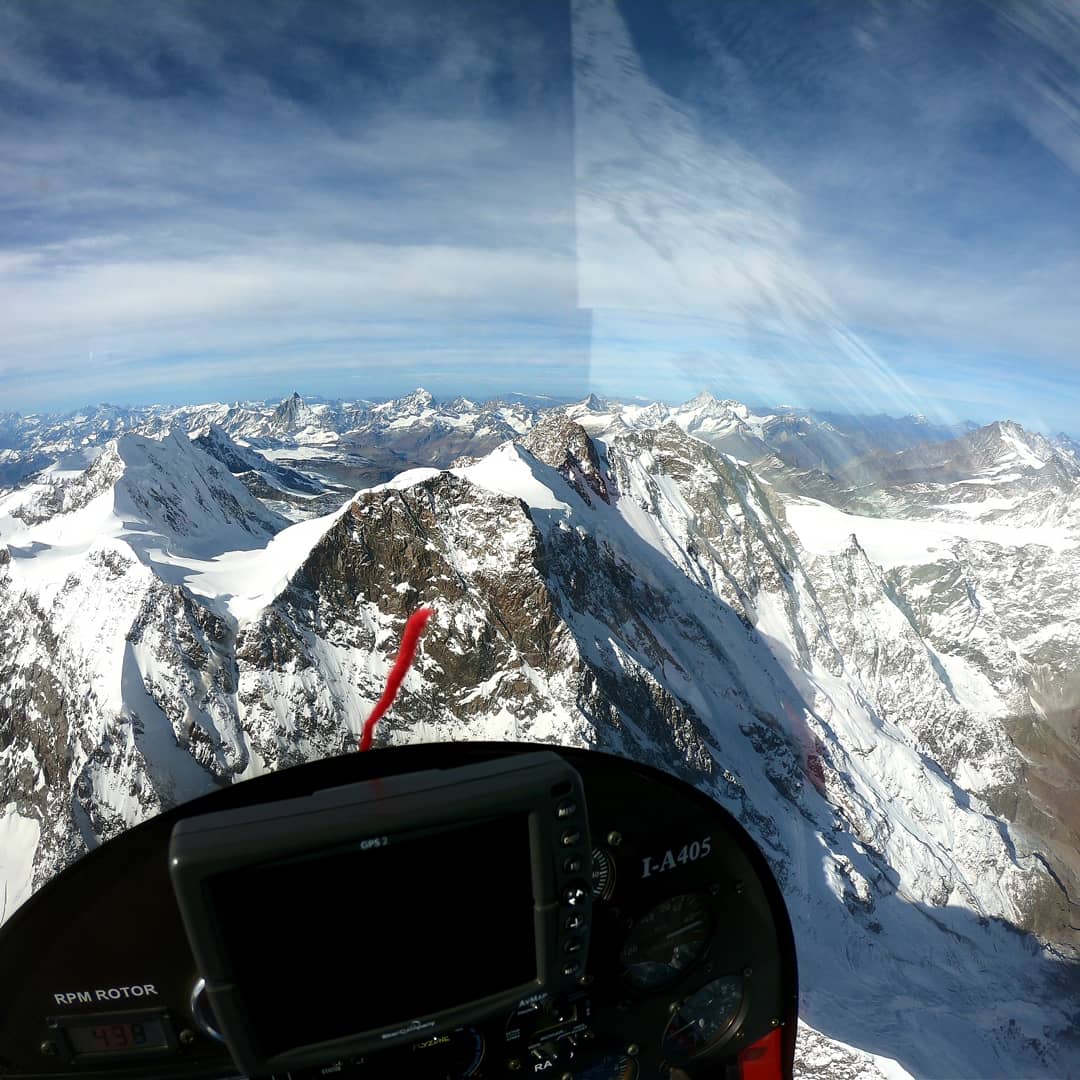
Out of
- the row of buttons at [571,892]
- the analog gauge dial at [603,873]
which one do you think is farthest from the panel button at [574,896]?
the analog gauge dial at [603,873]

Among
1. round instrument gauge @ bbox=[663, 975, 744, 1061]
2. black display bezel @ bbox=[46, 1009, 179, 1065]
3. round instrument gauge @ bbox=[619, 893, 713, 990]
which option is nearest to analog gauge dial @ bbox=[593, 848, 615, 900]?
round instrument gauge @ bbox=[619, 893, 713, 990]

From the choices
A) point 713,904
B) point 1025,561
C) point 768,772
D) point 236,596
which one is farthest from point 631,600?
point 1025,561

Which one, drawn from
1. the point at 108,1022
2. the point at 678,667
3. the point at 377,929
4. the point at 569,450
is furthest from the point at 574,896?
the point at 569,450

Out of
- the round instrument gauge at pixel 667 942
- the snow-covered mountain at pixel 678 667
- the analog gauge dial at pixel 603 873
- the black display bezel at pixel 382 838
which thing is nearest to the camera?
the black display bezel at pixel 382 838

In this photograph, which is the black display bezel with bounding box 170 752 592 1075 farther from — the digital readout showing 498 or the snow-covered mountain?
the snow-covered mountain

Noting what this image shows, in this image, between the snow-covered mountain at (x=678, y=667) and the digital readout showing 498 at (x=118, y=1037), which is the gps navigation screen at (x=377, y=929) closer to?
the digital readout showing 498 at (x=118, y=1037)

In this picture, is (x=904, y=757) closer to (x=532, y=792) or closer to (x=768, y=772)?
(x=768, y=772)

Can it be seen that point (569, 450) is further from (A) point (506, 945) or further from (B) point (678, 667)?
(A) point (506, 945)
